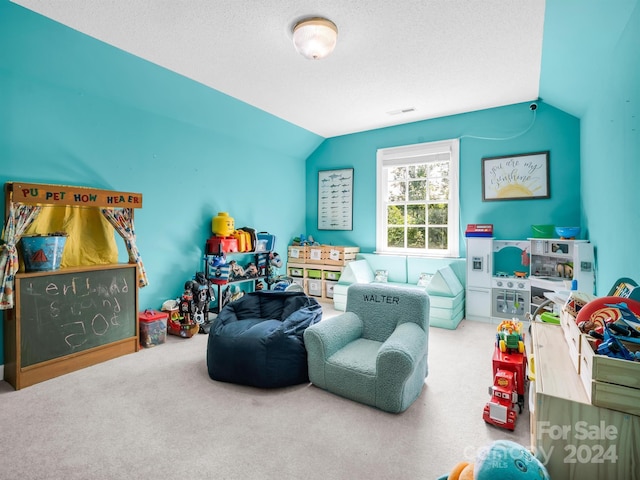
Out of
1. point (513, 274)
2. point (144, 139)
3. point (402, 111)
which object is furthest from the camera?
point (402, 111)

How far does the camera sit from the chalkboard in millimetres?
2703

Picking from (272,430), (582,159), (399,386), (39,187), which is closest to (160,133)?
(39,187)

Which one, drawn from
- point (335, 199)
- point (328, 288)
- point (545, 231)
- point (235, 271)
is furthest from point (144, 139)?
point (545, 231)

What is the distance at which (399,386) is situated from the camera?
223 centimetres

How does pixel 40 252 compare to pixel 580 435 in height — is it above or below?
above

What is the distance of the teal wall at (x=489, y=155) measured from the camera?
4.23 m

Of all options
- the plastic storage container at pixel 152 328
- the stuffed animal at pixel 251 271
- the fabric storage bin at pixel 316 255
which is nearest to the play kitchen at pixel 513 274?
the fabric storage bin at pixel 316 255

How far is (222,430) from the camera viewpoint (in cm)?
211

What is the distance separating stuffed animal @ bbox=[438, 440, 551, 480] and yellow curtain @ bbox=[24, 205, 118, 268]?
11.7 feet

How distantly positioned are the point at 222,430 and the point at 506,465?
5.49ft

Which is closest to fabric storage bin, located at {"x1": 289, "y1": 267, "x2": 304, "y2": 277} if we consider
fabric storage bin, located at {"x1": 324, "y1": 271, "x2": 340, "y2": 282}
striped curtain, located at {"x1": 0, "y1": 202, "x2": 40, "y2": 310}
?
fabric storage bin, located at {"x1": 324, "y1": 271, "x2": 340, "y2": 282}

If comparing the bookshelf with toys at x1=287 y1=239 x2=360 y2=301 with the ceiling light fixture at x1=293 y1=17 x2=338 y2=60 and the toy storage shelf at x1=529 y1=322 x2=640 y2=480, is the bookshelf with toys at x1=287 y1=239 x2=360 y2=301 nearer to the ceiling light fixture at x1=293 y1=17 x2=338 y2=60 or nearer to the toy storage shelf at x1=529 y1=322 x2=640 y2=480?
the ceiling light fixture at x1=293 y1=17 x2=338 y2=60

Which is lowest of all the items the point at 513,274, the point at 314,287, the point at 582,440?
the point at 314,287

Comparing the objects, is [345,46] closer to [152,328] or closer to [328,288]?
[152,328]
